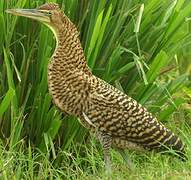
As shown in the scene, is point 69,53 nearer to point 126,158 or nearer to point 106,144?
point 106,144

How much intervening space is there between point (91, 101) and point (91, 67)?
0.51 metres

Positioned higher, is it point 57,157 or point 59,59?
point 59,59

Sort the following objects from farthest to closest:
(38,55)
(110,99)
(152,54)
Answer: (152,54), (38,55), (110,99)

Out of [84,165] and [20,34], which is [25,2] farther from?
[84,165]

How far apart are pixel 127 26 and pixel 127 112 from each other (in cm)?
76

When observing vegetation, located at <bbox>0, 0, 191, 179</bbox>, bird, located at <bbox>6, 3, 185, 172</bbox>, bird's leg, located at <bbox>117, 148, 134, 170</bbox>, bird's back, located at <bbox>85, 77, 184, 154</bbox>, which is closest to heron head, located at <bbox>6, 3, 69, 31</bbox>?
bird, located at <bbox>6, 3, 185, 172</bbox>

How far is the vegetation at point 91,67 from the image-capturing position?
4.77 meters

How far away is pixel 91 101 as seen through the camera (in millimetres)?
→ 4543

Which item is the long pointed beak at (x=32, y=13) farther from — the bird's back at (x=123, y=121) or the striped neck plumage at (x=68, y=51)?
the bird's back at (x=123, y=121)

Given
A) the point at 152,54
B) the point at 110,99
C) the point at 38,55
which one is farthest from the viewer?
the point at 152,54

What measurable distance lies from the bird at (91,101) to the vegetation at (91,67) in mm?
143

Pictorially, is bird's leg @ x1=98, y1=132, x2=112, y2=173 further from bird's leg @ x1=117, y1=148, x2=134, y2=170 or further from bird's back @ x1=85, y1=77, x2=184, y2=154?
bird's leg @ x1=117, y1=148, x2=134, y2=170

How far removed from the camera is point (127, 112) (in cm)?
461

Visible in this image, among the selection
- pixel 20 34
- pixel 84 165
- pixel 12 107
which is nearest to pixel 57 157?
pixel 84 165
